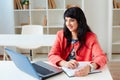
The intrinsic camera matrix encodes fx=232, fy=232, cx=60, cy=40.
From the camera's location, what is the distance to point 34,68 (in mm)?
1729

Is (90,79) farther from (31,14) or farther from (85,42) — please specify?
(31,14)

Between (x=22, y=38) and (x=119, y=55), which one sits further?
(x=119, y=55)

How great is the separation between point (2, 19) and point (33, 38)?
6.54 feet

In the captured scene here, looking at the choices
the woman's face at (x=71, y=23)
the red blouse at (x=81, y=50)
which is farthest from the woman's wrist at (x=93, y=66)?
the woman's face at (x=71, y=23)

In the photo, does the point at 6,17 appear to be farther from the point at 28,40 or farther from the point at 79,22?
the point at 79,22

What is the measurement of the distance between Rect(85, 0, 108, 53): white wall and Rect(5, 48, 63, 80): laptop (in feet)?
9.82

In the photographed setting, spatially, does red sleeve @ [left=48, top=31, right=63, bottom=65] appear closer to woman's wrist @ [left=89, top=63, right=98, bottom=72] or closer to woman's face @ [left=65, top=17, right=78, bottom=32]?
woman's face @ [left=65, top=17, right=78, bottom=32]

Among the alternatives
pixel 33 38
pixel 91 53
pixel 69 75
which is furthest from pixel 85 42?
pixel 33 38

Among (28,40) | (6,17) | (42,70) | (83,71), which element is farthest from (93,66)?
(6,17)

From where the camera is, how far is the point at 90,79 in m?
1.62

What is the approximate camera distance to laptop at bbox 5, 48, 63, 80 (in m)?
1.59

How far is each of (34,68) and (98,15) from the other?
10.4ft

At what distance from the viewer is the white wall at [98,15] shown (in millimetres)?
4629

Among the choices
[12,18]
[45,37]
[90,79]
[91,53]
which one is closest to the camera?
[90,79]
